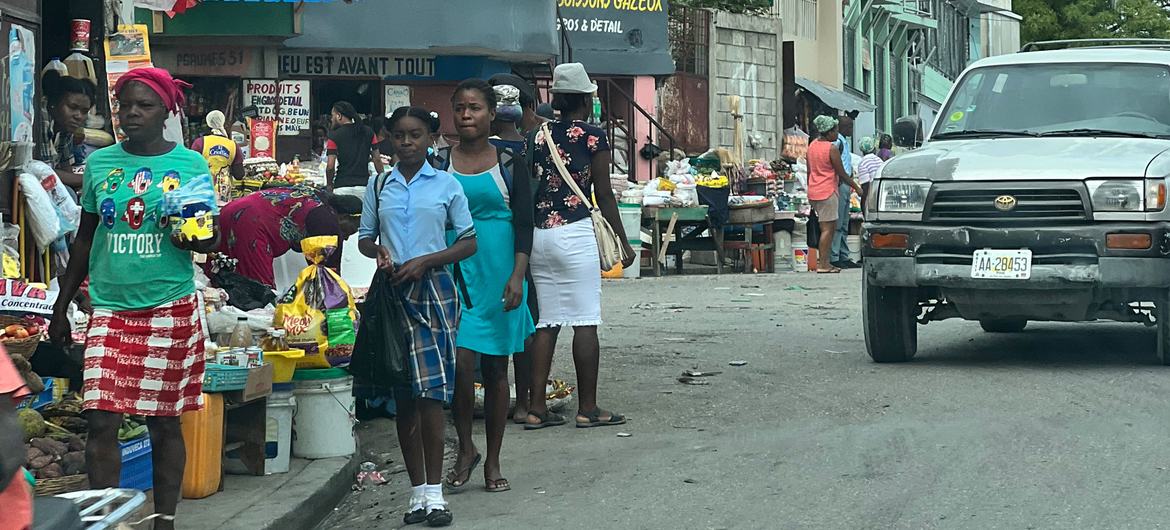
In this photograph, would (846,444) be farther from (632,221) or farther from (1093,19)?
(1093,19)

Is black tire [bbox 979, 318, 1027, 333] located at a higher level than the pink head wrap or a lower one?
lower

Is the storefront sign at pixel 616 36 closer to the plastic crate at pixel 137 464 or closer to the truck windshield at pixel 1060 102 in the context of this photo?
the truck windshield at pixel 1060 102

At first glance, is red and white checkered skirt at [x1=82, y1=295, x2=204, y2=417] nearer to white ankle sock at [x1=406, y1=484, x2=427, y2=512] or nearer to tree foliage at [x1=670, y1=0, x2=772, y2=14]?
white ankle sock at [x1=406, y1=484, x2=427, y2=512]

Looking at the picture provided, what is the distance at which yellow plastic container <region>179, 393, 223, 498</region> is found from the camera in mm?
6992

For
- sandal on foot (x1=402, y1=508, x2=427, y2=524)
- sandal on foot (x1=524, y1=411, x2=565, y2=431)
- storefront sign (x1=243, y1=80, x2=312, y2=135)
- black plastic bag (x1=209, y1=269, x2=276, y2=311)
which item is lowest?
sandal on foot (x1=402, y1=508, x2=427, y2=524)

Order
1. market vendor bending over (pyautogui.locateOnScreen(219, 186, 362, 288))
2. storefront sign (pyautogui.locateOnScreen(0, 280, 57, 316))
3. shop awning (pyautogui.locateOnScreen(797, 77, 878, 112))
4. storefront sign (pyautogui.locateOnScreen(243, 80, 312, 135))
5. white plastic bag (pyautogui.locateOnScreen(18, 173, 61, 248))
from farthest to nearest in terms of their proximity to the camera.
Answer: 1. shop awning (pyautogui.locateOnScreen(797, 77, 878, 112))
2. storefront sign (pyautogui.locateOnScreen(243, 80, 312, 135))
3. market vendor bending over (pyautogui.locateOnScreen(219, 186, 362, 288))
4. white plastic bag (pyautogui.locateOnScreen(18, 173, 61, 248))
5. storefront sign (pyautogui.locateOnScreen(0, 280, 57, 316))

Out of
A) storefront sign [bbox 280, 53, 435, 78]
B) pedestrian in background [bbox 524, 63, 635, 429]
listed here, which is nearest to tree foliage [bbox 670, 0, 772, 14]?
storefront sign [bbox 280, 53, 435, 78]

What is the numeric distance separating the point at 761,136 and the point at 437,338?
27.4 meters

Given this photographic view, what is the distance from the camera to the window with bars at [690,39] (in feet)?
102

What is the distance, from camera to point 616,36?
27938 millimetres

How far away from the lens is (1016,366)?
10.8m

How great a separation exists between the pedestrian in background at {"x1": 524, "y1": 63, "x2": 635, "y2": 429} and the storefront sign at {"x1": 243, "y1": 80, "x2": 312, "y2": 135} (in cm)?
1253

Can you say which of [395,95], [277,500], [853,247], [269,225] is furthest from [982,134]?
[395,95]

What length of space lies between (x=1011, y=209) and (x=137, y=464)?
5.80 meters
